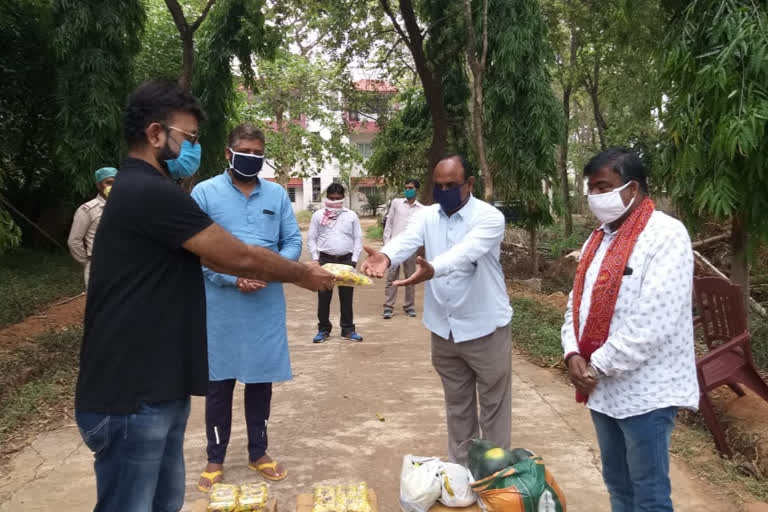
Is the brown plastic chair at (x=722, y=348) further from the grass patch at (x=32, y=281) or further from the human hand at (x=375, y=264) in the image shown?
the grass patch at (x=32, y=281)

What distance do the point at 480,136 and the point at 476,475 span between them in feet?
25.5

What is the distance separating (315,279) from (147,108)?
3.28 feet

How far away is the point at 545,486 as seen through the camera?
2715mm

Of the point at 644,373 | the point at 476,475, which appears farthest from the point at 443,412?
the point at 644,373

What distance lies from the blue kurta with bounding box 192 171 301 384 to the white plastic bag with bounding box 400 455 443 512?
1212 millimetres

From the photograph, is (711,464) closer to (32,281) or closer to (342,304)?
(342,304)

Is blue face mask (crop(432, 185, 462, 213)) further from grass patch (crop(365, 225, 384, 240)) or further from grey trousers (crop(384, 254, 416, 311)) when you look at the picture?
grass patch (crop(365, 225, 384, 240))

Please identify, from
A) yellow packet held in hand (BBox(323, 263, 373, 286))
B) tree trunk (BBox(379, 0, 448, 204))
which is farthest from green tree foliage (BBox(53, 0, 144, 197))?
yellow packet held in hand (BBox(323, 263, 373, 286))

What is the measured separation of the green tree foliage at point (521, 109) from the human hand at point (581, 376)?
9.13 m

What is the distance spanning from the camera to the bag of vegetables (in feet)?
8.68

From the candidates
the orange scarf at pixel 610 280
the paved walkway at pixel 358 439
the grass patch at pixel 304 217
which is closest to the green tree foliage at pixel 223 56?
the paved walkway at pixel 358 439

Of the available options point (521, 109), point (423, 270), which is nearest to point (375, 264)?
point (423, 270)

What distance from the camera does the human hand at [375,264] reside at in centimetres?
328

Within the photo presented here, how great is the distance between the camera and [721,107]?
4.63m
